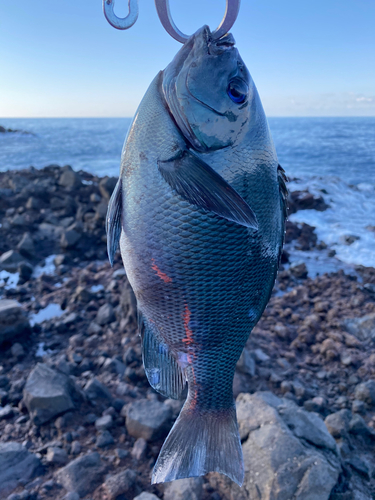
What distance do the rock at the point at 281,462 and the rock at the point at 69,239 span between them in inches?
188

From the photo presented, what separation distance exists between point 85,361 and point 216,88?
340 centimetres

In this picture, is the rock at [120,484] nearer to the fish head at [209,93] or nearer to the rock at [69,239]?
the fish head at [209,93]

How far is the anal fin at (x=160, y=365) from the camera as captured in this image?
154cm

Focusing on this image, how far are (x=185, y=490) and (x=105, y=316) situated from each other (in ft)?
8.34

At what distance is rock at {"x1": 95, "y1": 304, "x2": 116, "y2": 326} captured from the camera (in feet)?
15.1

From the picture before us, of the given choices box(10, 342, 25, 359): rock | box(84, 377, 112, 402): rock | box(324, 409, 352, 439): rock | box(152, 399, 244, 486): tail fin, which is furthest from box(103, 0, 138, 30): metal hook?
box(10, 342, 25, 359): rock

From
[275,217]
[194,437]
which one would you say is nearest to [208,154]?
[275,217]

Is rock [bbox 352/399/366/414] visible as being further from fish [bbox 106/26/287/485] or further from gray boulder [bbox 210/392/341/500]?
fish [bbox 106/26/287/485]

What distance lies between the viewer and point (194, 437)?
150 centimetres

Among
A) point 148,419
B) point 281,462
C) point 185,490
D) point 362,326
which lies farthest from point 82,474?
point 362,326

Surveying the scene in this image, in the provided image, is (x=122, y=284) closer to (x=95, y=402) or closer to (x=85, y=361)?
(x=85, y=361)

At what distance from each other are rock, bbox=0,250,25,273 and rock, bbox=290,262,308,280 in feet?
15.2

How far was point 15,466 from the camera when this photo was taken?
2.63m

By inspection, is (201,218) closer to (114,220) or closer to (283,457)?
(114,220)
